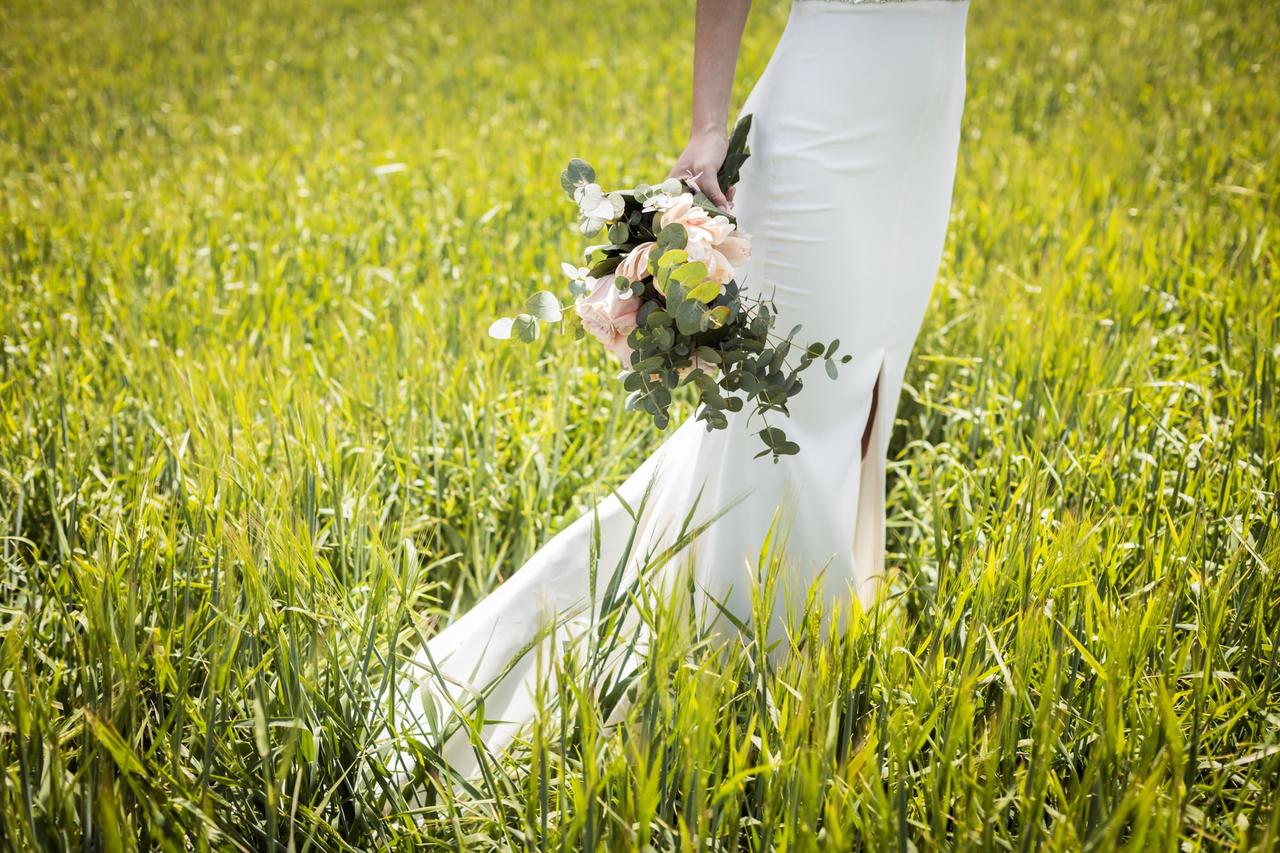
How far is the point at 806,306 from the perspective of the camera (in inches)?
62.2

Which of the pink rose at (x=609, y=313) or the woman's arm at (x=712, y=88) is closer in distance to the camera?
the pink rose at (x=609, y=313)

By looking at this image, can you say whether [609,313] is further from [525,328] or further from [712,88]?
[712,88]

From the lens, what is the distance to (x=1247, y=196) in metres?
3.78

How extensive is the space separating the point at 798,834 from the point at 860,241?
950 mm

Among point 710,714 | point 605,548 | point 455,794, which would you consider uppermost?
point 710,714

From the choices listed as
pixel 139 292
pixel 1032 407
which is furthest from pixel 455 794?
pixel 139 292

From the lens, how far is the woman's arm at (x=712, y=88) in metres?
1.42

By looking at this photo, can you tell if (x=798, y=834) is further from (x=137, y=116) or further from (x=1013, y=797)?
(x=137, y=116)

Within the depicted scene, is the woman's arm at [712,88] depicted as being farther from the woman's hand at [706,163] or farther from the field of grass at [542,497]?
the field of grass at [542,497]

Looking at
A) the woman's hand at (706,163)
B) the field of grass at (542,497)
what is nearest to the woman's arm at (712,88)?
the woman's hand at (706,163)

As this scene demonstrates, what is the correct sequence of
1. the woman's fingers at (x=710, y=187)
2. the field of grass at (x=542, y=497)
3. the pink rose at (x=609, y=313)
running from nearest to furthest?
the field of grass at (x=542, y=497)
the pink rose at (x=609, y=313)
the woman's fingers at (x=710, y=187)

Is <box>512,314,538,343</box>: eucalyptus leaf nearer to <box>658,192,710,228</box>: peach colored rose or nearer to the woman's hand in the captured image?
<box>658,192,710,228</box>: peach colored rose

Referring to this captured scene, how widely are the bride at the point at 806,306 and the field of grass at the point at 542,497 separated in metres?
0.15

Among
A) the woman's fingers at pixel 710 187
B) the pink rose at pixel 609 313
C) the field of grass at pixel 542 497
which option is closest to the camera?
the field of grass at pixel 542 497
